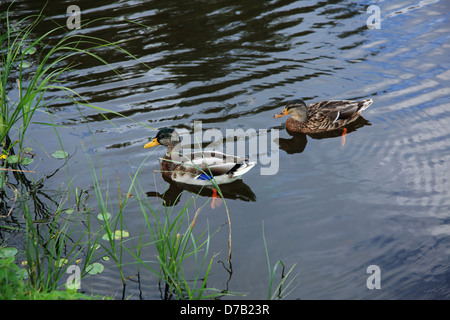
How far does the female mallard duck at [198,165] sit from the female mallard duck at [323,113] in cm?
145

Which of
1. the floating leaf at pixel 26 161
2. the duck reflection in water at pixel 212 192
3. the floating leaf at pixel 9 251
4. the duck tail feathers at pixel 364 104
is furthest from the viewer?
the duck tail feathers at pixel 364 104

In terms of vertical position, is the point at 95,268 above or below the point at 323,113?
below

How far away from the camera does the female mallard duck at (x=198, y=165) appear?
229 inches

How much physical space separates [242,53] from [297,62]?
996 millimetres

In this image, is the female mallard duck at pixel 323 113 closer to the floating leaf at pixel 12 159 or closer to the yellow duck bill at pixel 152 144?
the yellow duck bill at pixel 152 144

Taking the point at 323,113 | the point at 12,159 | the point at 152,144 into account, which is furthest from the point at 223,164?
the point at 12,159

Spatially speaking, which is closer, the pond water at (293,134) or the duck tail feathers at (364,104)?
the pond water at (293,134)

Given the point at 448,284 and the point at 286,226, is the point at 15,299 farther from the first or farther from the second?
the point at 448,284

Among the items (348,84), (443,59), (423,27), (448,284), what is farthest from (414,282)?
(423,27)

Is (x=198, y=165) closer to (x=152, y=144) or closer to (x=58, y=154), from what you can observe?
(x=152, y=144)

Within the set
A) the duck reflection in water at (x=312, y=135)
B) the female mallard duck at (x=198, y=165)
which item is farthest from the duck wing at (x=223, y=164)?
the duck reflection in water at (x=312, y=135)

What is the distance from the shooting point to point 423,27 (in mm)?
9156

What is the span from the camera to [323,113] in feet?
23.0

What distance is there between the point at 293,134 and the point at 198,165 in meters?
1.84
